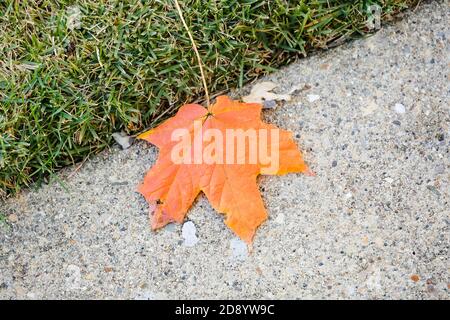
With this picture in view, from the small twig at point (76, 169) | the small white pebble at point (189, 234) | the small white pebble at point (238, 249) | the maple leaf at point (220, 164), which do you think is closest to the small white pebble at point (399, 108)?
the maple leaf at point (220, 164)

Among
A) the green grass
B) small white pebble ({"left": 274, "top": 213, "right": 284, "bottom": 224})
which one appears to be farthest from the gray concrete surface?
the green grass

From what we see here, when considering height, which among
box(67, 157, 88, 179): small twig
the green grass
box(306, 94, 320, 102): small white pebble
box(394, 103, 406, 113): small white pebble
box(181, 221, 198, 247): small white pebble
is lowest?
box(181, 221, 198, 247): small white pebble

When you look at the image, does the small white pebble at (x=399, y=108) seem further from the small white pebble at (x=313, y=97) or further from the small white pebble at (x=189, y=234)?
the small white pebble at (x=189, y=234)

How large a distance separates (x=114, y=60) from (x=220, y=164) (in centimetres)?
57

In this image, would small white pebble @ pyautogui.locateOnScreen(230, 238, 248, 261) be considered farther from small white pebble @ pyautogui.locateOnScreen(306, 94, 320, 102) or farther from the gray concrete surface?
small white pebble @ pyautogui.locateOnScreen(306, 94, 320, 102)

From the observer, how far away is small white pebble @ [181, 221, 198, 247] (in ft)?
7.61

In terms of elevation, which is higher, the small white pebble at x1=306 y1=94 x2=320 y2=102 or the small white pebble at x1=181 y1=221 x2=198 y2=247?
the small white pebble at x1=306 y1=94 x2=320 y2=102

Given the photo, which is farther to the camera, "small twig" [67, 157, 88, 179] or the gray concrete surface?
"small twig" [67, 157, 88, 179]

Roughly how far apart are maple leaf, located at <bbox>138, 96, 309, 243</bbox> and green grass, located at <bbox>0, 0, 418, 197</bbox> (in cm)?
18

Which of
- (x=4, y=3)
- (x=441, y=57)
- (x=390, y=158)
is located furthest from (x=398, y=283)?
(x=4, y=3)

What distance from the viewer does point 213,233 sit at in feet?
7.64

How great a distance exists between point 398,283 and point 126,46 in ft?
4.17

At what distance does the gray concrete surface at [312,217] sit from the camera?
2.23 meters
